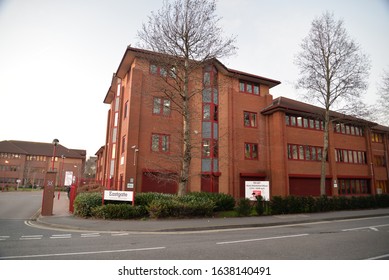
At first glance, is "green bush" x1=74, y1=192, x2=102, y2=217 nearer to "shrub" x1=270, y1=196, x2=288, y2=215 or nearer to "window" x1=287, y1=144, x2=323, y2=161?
"shrub" x1=270, y1=196, x2=288, y2=215

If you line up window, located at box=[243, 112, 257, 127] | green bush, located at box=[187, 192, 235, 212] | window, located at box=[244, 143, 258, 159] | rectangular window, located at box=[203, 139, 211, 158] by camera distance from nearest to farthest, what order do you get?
1. green bush, located at box=[187, 192, 235, 212]
2. rectangular window, located at box=[203, 139, 211, 158]
3. window, located at box=[244, 143, 258, 159]
4. window, located at box=[243, 112, 257, 127]

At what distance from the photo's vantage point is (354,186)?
2994 centimetres

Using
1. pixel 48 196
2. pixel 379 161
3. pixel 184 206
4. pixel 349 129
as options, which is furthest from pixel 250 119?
pixel 379 161

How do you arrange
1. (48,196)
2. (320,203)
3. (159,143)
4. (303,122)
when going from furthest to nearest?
1. (303,122)
2. (159,143)
3. (320,203)
4. (48,196)

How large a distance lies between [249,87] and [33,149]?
266ft

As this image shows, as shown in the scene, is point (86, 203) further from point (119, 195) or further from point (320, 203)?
point (320, 203)


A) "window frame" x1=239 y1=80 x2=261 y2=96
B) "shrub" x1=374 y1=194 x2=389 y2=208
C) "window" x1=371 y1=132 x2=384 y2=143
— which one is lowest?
"shrub" x1=374 y1=194 x2=389 y2=208

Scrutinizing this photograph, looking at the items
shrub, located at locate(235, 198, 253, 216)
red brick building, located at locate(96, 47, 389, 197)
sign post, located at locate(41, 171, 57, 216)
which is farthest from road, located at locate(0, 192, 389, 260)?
red brick building, located at locate(96, 47, 389, 197)

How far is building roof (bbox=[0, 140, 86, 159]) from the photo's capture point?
77438mm

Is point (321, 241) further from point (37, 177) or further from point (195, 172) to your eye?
point (37, 177)

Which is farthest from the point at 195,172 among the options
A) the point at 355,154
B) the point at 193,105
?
the point at 355,154

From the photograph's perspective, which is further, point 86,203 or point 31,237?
point 86,203

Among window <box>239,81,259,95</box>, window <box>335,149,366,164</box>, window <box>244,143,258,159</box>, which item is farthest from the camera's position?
window <box>335,149,366,164</box>

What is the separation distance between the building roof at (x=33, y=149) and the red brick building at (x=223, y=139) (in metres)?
63.7
